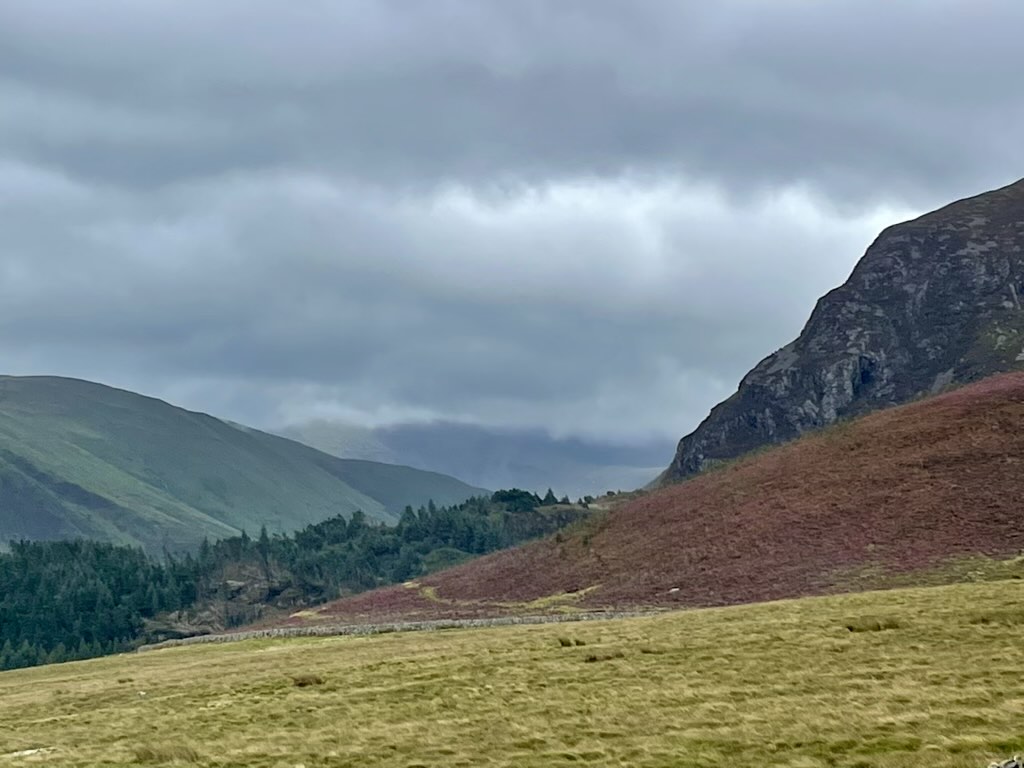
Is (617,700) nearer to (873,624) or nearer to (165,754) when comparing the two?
(165,754)

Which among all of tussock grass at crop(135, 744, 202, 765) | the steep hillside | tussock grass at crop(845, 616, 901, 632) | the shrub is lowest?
tussock grass at crop(135, 744, 202, 765)

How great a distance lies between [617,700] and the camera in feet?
98.4

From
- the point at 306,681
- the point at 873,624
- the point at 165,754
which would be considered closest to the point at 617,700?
the point at 165,754

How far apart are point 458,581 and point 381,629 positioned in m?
24.6

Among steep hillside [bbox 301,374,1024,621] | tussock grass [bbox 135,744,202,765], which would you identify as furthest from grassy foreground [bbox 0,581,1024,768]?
steep hillside [bbox 301,374,1024,621]

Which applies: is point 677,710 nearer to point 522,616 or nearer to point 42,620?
point 522,616

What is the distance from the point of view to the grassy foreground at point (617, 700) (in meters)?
23.5

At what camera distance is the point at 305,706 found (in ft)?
110

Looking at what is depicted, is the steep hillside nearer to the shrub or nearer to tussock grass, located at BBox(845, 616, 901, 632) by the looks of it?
tussock grass, located at BBox(845, 616, 901, 632)

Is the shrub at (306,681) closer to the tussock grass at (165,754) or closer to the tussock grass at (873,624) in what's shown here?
the tussock grass at (165,754)

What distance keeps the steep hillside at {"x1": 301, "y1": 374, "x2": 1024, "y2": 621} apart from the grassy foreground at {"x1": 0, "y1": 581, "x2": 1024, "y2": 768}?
58.5 feet

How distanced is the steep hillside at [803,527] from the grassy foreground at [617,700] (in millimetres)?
17845

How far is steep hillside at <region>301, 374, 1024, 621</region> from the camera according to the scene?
2589 inches

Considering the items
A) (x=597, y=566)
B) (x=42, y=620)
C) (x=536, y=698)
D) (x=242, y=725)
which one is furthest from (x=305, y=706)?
(x=42, y=620)
